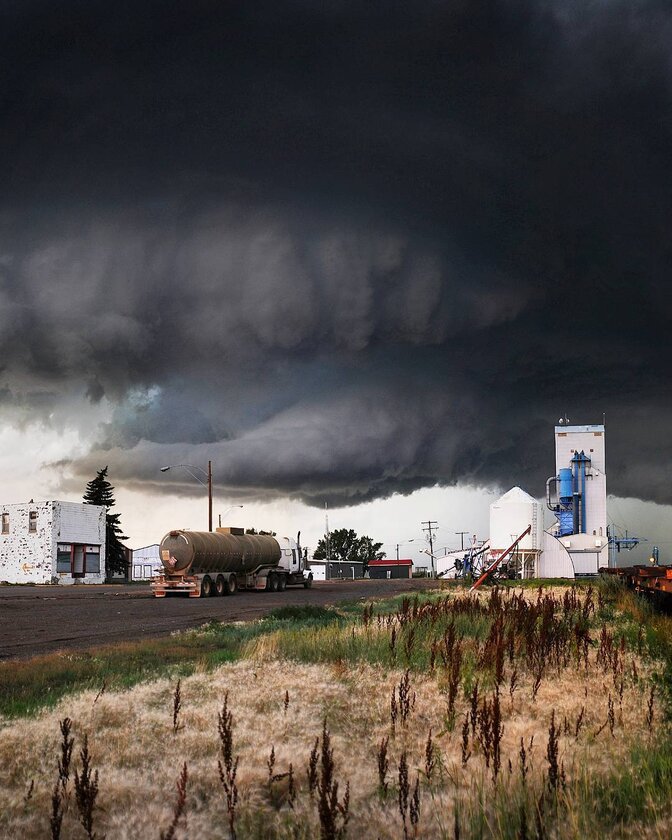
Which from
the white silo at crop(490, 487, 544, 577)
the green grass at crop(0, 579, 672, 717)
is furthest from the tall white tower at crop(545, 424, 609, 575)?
the green grass at crop(0, 579, 672, 717)

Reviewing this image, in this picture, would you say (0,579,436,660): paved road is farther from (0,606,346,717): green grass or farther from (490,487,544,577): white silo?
(490,487,544,577): white silo

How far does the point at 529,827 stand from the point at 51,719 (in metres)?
4.28

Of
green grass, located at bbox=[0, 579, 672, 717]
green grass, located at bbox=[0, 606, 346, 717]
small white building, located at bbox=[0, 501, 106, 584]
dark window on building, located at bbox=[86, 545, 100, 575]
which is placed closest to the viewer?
green grass, located at bbox=[0, 606, 346, 717]

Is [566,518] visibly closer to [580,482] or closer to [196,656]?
[580,482]

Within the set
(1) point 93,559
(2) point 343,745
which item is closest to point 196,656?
(2) point 343,745

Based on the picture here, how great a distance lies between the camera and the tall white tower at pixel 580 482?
2724 inches

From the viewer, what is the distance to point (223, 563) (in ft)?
134

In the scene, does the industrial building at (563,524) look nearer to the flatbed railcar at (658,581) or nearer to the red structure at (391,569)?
the flatbed railcar at (658,581)

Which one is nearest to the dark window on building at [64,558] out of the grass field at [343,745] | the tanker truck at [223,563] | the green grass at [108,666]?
the tanker truck at [223,563]

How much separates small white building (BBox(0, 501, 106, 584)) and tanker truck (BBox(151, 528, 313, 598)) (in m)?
24.1

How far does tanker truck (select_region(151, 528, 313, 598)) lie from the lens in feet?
125

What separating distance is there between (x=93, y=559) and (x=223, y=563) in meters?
32.1

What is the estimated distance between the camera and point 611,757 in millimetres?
Result: 5551

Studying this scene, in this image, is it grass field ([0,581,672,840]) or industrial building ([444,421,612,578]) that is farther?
industrial building ([444,421,612,578])
